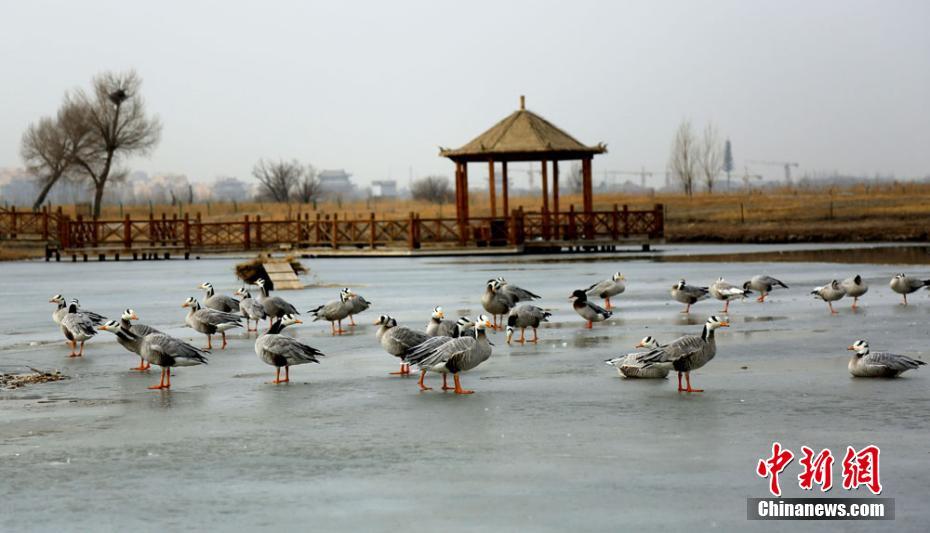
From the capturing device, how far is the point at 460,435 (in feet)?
32.3

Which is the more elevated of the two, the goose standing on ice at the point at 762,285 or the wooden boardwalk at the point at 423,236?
the wooden boardwalk at the point at 423,236

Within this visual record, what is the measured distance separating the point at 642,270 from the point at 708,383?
22342mm

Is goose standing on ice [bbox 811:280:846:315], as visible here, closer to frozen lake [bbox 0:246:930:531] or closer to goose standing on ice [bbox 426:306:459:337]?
frozen lake [bbox 0:246:930:531]

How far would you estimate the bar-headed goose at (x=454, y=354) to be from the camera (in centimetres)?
1183

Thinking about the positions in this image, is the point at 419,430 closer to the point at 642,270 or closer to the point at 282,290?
the point at 282,290

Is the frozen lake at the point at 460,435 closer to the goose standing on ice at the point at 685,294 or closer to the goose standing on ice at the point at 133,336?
the goose standing on ice at the point at 133,336

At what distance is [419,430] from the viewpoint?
33.1 feet

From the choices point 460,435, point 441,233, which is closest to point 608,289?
point 460,435

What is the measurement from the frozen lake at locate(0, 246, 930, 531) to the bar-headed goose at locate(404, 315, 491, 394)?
32cm

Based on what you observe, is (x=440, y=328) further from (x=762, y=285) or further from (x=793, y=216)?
(x=793, y=216)

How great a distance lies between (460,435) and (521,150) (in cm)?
3848

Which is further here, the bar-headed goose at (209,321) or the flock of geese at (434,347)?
the bar-headed goose at (209,321)

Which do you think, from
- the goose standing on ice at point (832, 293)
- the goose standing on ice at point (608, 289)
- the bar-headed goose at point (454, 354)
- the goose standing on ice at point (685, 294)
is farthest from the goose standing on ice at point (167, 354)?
the goose standing on ice at point (832, 293)

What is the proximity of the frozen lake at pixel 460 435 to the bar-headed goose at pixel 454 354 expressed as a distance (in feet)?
1.06
